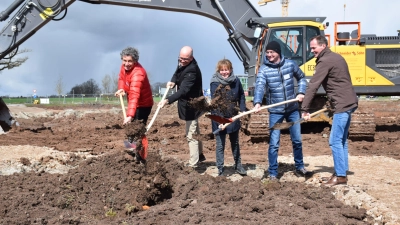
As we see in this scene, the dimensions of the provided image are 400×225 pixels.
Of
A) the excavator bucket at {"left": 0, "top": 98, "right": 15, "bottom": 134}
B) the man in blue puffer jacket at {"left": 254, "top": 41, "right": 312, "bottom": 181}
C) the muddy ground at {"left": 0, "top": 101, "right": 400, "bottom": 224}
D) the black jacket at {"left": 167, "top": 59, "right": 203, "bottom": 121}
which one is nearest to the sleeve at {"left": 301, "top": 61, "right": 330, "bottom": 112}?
the man in blue puffer jacket at {"left": 254, "top": 41, "right": 312, "bottom": 181}

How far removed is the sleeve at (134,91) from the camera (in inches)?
262

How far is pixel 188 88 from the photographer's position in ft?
23.6

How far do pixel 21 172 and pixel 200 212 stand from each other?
386 centimetres

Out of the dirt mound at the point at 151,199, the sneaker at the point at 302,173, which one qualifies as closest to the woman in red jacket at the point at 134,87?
the dirt mound at the point at 151,199

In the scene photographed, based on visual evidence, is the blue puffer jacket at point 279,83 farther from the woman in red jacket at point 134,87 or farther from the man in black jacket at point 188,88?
the woman in red jacket at point 134,87

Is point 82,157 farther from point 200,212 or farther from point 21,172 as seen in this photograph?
point 200,212

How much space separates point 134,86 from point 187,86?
864mm

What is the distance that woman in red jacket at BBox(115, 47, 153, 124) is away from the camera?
6703 millimetres

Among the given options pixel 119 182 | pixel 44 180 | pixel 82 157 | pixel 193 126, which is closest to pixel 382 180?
pixel 193 126

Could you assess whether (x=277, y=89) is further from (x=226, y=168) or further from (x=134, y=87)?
(x=134, y=87)

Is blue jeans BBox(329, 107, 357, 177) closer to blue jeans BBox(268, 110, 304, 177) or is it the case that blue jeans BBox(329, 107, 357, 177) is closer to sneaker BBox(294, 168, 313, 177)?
blue jeans BBox(268, 110, 304, 177)

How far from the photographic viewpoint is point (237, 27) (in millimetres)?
14289

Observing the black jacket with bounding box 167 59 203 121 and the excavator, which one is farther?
the excavator

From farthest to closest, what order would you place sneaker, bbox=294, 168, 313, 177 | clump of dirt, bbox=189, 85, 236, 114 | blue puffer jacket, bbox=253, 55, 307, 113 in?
1. sneaker, bbox=294, 168, 313, 177
2. clump of dirt, bbox=189, 85, 236, 114
3. blue puffer jacket, bbox=253, 55, 307, 113
